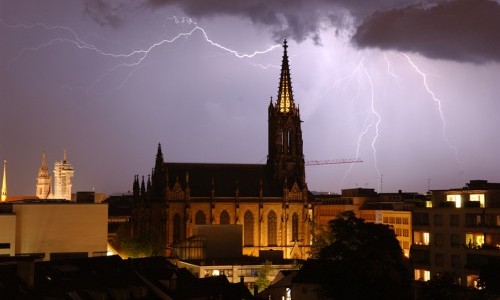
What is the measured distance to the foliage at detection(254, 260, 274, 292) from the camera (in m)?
96.6

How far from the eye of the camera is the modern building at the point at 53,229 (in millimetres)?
97438

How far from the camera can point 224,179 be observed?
137500 mm

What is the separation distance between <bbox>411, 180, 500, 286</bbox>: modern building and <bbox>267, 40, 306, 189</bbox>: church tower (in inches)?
1940

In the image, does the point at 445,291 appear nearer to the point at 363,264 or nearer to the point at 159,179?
the point at 363,264

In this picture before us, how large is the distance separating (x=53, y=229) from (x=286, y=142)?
53.9 metres

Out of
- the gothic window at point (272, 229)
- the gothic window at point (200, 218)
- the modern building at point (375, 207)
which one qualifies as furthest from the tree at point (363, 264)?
the modern building at point (375, 207)

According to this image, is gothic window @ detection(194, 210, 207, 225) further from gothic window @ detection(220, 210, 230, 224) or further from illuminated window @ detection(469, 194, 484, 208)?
illuminated window @ detection(469, 194, 484, 208)

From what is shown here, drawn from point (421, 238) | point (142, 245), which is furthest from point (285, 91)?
point (421, 238)

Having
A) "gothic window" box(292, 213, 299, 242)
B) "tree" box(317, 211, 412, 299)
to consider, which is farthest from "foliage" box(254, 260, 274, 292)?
"gothic window" box(292, 213, 299, 242)

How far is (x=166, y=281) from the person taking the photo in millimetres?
69875

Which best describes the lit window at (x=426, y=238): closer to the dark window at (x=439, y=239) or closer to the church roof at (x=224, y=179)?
the dark window at (x=439, y=239)

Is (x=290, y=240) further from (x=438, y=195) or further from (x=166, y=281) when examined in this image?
(x=166, y=281)

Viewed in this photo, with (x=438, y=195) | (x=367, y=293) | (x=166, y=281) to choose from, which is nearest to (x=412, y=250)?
(x=438, y=195)

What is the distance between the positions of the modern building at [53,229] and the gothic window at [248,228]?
3615cm
